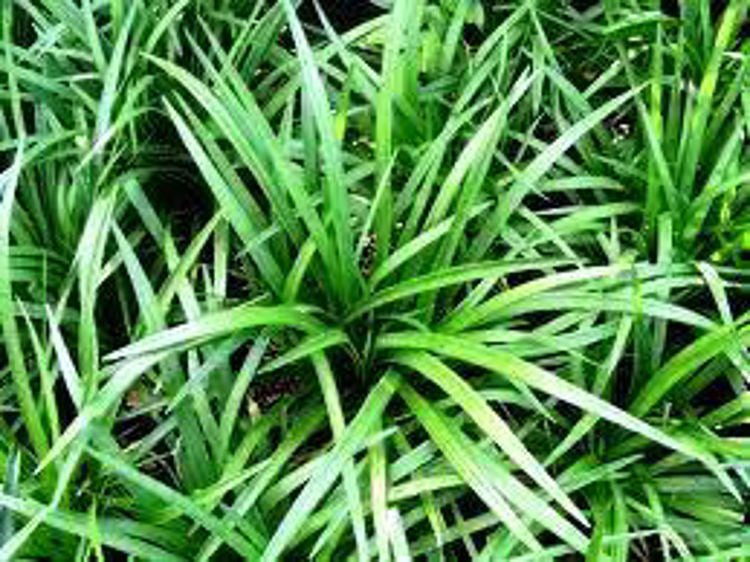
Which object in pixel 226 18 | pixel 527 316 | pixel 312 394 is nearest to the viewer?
pixel 312 394

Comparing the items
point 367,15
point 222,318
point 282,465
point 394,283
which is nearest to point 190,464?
point 282,465

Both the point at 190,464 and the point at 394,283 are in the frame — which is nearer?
the point at 190,464

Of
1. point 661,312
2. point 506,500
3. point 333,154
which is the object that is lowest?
point 506,500

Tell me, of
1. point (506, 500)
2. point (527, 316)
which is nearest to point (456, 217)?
point (527, 316)

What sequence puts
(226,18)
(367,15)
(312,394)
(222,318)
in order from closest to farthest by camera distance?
(222,318), (312,394), (226,18), (367,15)

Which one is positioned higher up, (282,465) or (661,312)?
(661,312)

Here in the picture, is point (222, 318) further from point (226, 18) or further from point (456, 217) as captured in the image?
point (226, 18)
